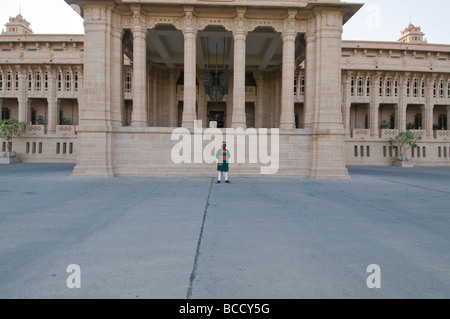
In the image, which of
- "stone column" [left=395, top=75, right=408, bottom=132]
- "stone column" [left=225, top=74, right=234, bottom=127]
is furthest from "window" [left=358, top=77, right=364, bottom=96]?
"stone column" [left=225, top=74, right=234, bottom=127]

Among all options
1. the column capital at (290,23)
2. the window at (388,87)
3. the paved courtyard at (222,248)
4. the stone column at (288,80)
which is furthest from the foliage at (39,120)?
the window at (388,87)

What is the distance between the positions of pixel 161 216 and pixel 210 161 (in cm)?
870

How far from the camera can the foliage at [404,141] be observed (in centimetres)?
2630

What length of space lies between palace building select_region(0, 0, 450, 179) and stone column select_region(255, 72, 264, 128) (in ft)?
0.30

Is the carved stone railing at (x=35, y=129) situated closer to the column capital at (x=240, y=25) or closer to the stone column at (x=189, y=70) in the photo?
the stone column at (x=189, y=70)

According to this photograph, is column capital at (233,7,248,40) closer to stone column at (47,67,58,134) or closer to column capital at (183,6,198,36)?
column capital at (183,6,198,36)

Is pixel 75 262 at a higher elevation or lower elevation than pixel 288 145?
lower

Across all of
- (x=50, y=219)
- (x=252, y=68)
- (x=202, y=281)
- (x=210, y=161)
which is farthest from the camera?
(x=252, y=68)

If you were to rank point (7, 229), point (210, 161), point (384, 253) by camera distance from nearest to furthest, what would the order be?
point (384, 253) → point (7, 229) → point (210, 161)

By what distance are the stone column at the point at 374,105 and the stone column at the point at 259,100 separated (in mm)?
12934

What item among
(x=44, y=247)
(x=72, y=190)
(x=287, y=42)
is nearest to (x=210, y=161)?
(x=72, y=190)

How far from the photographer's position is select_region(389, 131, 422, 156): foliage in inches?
1035

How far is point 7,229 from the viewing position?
5039mm

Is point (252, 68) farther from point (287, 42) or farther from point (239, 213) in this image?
point (239, 213)
